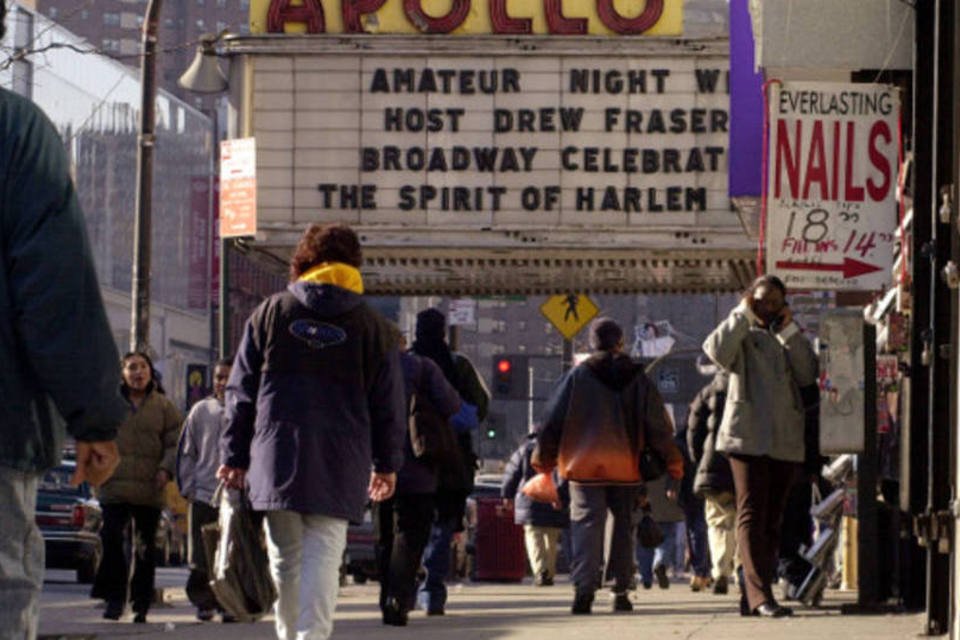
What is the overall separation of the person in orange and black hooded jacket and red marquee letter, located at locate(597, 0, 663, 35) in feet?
31.9

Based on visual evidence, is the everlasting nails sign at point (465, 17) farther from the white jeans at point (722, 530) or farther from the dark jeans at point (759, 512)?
the dark jeans at point (759, 512)

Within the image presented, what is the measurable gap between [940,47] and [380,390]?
3006mm

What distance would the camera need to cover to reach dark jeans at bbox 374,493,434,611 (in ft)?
48.3

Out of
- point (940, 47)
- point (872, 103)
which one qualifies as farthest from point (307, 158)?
point (940, 47)

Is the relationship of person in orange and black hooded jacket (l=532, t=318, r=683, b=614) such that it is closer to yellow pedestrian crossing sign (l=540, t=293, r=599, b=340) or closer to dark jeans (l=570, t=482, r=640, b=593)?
dark jeans (l=570, t=482, r=640, b=593)

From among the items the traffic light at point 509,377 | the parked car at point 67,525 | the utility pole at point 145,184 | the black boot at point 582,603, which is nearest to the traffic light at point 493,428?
the traffic light at point 509,377

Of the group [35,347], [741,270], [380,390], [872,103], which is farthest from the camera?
[741,270]

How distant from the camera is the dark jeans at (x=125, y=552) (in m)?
16.4

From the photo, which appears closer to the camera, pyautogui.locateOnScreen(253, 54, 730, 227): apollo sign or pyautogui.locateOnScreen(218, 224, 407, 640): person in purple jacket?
pyautogui.locateOnScreen(218, 224, 407, 640): person in purple jacket

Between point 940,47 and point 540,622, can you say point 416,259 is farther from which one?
point 940,47

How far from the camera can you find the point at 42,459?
5570mm

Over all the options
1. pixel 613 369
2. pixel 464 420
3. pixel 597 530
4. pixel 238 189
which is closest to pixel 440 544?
pixel 464 420

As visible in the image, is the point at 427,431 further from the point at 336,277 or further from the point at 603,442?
the point at 336,277

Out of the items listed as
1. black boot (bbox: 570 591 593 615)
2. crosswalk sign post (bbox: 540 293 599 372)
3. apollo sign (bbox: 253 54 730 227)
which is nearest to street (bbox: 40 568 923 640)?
black boot (bbox: 570 591 593 615)
